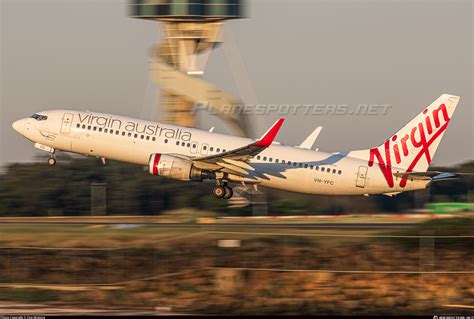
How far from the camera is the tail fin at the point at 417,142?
5519 centimetres

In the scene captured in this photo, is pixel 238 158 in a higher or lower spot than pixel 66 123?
lower

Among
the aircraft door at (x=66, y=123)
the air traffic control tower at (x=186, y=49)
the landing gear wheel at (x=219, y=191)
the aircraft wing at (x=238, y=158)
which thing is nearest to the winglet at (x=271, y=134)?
the aircraft wing at (x=238, y=158)

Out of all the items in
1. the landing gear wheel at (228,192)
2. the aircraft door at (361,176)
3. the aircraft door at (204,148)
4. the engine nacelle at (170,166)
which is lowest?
the landing gear wheel at (228,192)

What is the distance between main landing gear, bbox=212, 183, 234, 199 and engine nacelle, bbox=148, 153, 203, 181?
6.41 ft

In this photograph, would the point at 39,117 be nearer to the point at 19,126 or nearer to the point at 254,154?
the point at 19,126

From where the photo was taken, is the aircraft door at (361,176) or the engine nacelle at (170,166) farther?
the aircraft door at (361,176)

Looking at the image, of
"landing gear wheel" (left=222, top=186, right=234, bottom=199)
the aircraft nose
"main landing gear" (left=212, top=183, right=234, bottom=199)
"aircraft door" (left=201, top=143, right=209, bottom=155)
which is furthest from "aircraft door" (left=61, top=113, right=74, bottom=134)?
"landing gear wheel" (left=222, top=186, right=234, bottom=199)

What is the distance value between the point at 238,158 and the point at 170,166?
3317 mm

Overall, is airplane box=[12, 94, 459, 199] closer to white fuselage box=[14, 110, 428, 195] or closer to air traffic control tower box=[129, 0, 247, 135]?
white fuselage box=[14, 110, 428, 195]

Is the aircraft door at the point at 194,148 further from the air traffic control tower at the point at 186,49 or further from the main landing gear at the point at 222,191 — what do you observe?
the air traffic control tower at the point at 186,49

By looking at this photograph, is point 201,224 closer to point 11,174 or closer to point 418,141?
point 418,141

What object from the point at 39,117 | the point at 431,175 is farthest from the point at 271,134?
the point at 39,117

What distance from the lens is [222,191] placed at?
55.6m

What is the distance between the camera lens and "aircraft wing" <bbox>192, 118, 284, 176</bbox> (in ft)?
169
